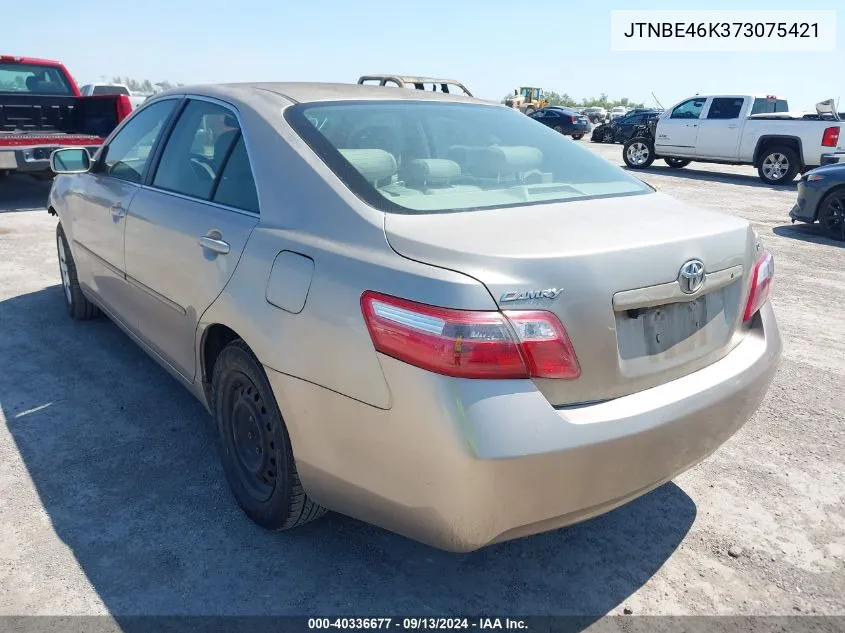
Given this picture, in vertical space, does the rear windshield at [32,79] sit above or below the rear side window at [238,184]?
above

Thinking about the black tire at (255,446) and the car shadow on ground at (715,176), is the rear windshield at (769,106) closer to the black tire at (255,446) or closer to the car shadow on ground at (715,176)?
the car shadow on ground at (715,176)

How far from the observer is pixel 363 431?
6.62 feet

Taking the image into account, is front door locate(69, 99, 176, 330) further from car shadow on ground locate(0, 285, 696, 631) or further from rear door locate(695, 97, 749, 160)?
rear door locate(695, 97, 749, 160)

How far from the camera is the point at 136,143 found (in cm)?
385

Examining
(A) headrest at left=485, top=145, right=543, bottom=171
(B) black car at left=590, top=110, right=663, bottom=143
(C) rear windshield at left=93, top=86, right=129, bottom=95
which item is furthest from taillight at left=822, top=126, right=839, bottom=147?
(C) rear windshield at left=93, top=86, right=129, bottom=95

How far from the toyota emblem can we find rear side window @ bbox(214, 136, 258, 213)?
1.51 m

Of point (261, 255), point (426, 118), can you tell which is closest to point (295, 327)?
point (261, 255)

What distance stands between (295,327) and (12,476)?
1786 millimetres

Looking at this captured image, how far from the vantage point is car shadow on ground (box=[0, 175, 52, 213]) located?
10002 mm

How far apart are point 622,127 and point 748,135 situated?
475 inches

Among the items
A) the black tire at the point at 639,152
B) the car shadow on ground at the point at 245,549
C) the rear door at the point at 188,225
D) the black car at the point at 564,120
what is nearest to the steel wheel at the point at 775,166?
the black tire at the point at 639,152

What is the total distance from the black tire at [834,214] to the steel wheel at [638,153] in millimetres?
9557

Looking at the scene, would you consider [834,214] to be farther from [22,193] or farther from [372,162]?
[22,193]

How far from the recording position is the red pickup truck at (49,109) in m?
9.53
